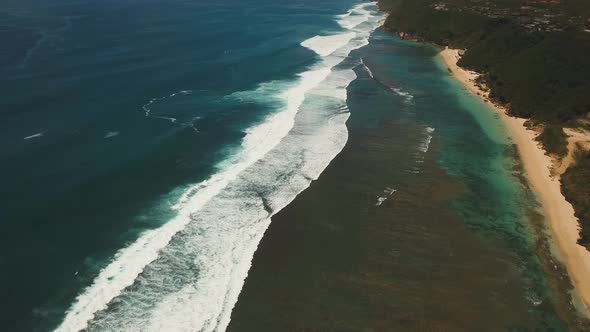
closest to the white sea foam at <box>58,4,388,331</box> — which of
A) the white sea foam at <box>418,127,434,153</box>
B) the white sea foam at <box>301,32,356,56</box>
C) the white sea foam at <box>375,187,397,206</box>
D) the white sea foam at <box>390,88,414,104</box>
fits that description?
the white sea foam at <box>375,187,397,206</box>

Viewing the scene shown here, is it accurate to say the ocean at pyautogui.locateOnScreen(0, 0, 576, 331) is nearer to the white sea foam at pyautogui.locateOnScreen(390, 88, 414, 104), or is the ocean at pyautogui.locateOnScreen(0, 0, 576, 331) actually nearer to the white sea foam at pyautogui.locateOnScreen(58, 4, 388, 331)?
the white sea foam at pyautogui.locateOnScreen(58, 4, 388, 331)

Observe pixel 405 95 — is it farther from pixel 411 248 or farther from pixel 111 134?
pixel 111 134

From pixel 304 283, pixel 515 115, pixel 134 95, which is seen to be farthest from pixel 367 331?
pixel 134 95

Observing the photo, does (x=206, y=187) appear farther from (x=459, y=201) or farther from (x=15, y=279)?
(x=459, y=201)

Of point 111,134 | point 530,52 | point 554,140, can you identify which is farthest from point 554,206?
point 111,134

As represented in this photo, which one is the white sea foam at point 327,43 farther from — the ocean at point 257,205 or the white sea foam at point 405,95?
the white sea foam at point 405,95
